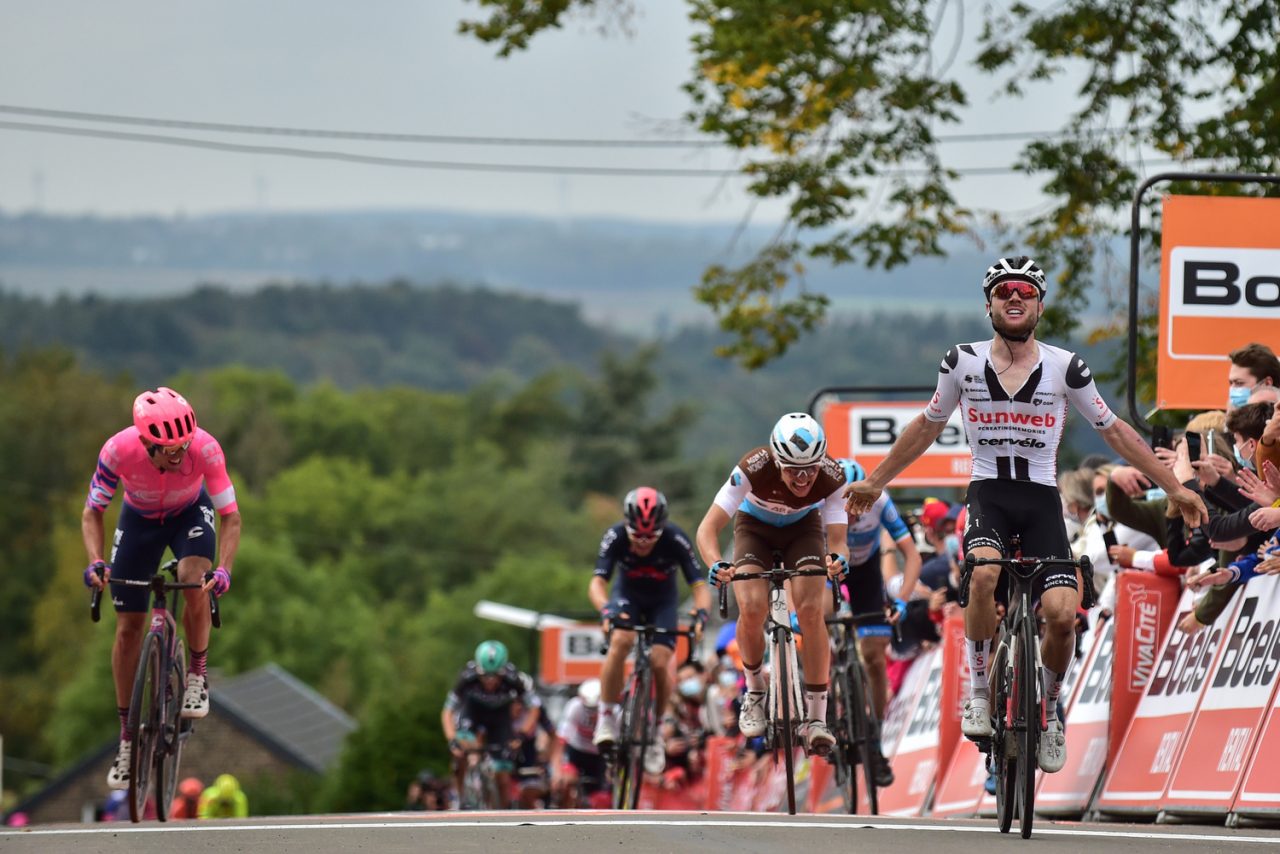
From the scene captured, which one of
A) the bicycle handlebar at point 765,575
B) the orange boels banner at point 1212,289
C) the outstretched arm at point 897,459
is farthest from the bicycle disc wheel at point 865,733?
the outstretched arm at point 897,459

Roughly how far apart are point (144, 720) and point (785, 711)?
3470 millimetres

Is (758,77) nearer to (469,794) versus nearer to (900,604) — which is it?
(469,794)

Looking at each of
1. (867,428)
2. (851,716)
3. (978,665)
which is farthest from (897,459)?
(867,428)

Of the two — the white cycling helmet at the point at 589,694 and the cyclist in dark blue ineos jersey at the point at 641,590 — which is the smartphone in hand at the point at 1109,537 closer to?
the cyclist in dark blue ineos jersey at the point at 641,590

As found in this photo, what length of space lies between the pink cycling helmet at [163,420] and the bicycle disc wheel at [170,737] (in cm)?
142

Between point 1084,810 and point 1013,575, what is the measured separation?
10.8ft

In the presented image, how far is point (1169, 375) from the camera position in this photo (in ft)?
43.4

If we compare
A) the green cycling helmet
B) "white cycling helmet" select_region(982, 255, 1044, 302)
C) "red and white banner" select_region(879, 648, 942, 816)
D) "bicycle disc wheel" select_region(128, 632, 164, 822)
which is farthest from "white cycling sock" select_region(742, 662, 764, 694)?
the green cycling helmet

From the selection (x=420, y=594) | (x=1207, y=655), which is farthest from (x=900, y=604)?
(x=420, y=594)

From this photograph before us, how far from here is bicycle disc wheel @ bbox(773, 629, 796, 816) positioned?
12008mm

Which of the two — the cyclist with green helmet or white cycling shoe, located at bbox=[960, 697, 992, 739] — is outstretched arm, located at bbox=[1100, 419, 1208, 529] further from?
the cyclist with green helmet

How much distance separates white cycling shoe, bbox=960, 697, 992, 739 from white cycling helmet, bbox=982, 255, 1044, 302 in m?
1.82

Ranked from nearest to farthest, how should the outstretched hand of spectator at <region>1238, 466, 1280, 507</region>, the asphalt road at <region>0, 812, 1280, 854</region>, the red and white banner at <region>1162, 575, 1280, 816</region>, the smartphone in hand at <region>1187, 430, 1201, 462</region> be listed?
the asphalt road at <region>0, 812, 1280, 854</region>, the outstretched hand of spectator at <region>1238, 466, 1280, 507</region>, the red and white banner at <region>1162, 575, 1280, 816</region>, the smartphone in hand at <region>1187, 430, 1201, 462</region>

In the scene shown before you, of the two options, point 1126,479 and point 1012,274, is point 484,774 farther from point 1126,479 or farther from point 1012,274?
point 1012,274
